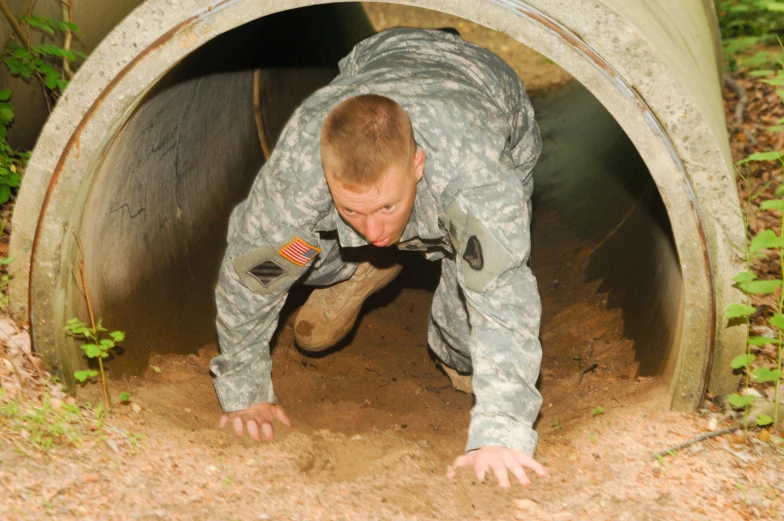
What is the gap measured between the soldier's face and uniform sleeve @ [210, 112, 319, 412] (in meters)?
0.23

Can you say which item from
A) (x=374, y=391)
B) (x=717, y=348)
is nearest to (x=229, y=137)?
(x=374, y=391)

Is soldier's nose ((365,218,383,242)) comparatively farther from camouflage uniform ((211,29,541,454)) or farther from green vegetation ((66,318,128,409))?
green vegetation ((66,318,128,409))

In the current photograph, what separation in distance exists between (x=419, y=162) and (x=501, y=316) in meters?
0.52

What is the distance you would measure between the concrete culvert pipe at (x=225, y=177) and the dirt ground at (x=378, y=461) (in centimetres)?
20

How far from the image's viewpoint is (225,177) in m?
4.31

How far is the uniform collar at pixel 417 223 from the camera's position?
8.16 feet

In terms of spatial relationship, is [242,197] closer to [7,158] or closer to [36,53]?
[36,53]

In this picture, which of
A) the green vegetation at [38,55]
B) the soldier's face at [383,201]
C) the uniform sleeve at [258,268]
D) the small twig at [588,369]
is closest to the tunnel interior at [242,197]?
the small twig at [588,369]

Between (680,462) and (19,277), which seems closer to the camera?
(680,462)

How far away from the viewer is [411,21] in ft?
23.9

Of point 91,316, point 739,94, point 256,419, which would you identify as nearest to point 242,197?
point 91,316

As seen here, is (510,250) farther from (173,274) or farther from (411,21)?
(411,21)

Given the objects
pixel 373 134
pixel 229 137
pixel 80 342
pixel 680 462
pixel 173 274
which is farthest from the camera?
pixel 229 137

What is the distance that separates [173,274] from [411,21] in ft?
14.7
